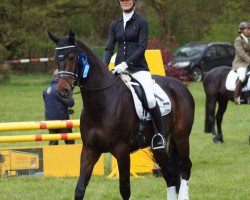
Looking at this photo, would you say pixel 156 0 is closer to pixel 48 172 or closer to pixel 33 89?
pixel 33 89

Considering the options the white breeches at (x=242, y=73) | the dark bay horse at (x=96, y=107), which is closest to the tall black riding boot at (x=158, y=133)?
the dark bay horse at (x=96, y=107)

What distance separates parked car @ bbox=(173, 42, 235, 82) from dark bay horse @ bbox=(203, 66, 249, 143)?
18482 millimetres

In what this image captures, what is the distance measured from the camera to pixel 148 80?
8781 mm

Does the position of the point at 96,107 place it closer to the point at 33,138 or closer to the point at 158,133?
the point at 158,133

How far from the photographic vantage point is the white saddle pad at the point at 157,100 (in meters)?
8.54

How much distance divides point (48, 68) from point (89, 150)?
113 feet

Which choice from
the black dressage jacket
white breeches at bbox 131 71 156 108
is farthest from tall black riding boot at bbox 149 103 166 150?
the black dressage jacket

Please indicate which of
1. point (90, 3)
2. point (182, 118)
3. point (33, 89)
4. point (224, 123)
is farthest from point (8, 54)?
point (182, 118)

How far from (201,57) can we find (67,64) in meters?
31.6

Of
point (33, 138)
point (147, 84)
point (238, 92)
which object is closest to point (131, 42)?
point (147, 84)

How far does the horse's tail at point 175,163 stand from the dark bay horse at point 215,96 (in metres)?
8.50

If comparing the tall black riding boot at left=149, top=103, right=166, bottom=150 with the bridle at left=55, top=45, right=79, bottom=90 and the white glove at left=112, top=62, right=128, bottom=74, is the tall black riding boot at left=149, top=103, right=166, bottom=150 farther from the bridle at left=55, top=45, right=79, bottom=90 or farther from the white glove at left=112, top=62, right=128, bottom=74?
the bridle at left=55, top=45, right=79, bottom=90

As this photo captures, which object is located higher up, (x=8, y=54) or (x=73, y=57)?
(x=73, y=57)

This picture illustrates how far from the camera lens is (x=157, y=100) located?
29.7 feet
